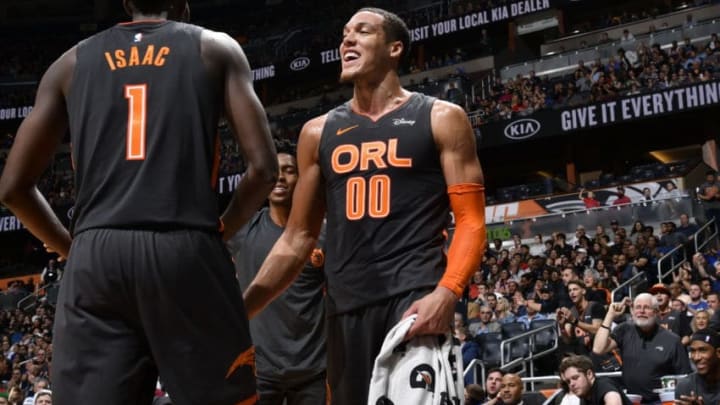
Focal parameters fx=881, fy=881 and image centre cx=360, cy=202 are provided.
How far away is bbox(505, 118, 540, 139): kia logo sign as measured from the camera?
75.9 ft

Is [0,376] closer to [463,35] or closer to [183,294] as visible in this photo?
[183,294]

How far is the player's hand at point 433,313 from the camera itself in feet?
10.3

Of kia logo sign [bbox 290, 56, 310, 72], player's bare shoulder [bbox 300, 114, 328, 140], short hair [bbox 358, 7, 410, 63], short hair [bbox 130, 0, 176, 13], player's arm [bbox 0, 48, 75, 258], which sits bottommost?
player's arm [bbox 0, 48, 75, 258]

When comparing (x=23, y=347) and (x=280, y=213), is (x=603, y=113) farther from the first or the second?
(x=280, y=213)

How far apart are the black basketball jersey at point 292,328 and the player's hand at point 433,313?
4.63ft

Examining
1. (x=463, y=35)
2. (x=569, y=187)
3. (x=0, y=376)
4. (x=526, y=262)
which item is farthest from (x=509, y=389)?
(x=463, y=35)

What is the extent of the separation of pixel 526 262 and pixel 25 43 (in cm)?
2832

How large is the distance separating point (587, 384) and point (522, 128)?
16.2 metres

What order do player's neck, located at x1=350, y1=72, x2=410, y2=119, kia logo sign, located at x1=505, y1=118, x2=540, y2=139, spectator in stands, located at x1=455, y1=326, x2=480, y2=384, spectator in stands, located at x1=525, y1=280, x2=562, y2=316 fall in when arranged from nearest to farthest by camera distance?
player's neck, located at x1=350, y1=72, x2=410, y2=119, spectator in stands, located at x1=455, y1=326, x2=480, y2=384, spectator in stands, located at x1=525, y1=280, x2=562, y2=316, kia logo sign, located at x1=505, y1=118, x2=540, y2=139

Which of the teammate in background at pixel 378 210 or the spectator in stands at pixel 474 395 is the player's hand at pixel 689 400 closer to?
the spectator in stands at pixel 474 395

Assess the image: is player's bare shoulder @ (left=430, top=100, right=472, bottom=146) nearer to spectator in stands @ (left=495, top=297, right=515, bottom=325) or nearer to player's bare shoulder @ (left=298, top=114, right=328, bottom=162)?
player's bare shoulder @ (left=298, top=114, right=328, bottom=162)

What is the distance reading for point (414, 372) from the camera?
10.4ft

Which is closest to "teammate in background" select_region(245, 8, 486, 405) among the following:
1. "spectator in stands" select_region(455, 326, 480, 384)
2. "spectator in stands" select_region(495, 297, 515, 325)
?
"spectator in stands" select_region(455, 326, 480, 384)

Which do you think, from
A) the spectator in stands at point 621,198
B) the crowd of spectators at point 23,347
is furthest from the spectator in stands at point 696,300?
the crowd of spectators at point 23,347
